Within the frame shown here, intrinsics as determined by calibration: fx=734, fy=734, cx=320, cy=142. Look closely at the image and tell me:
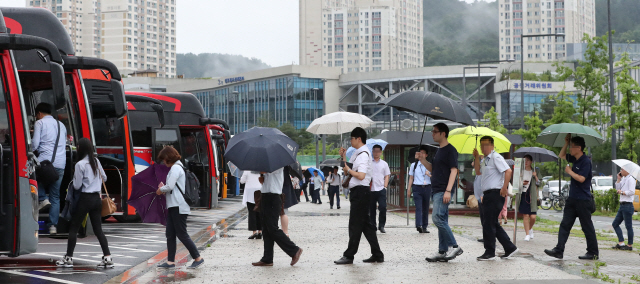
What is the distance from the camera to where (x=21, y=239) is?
24.2ft

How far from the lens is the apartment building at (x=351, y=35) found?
7087 inches

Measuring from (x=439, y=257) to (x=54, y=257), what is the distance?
5.03 m

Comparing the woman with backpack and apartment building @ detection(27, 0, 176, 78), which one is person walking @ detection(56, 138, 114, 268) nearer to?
the woman with backpack

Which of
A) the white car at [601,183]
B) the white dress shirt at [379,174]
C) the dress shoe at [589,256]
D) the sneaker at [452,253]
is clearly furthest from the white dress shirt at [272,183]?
the white car at [601,183]

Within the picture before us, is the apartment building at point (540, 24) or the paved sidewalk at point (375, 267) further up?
the apartment building at point (540, 24)

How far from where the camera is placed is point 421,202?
48.2 ft

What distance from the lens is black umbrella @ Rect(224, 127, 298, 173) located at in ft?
28.5

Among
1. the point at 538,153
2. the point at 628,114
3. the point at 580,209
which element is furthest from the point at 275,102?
the point at 580,209

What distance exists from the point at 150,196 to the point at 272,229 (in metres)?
1.53

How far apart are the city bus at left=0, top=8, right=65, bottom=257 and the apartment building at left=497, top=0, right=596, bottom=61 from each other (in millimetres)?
178632

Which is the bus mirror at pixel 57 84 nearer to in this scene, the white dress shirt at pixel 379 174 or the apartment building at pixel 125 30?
the white dress shirt at pixel 379 174

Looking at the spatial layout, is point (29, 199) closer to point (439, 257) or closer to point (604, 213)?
point (439, 257)

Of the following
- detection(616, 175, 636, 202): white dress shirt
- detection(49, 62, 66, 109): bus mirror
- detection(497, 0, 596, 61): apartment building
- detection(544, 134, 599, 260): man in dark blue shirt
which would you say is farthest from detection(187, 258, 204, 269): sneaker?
detection(497, 0, 596, 61): apartment building

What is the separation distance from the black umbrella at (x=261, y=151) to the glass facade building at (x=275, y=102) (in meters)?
96.9
